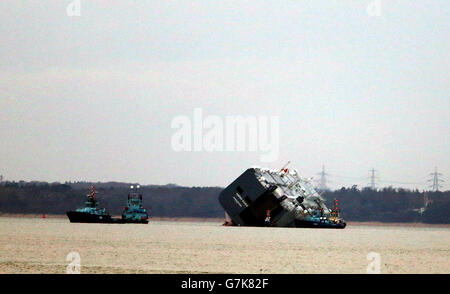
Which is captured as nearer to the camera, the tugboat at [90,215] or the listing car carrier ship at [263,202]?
the listing car carrier ship at [263,202]

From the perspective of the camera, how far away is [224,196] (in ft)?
284

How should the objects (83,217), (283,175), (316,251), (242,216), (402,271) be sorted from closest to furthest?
(402,271) → (316,251) → (242,216) → (283,175) → (83,217)

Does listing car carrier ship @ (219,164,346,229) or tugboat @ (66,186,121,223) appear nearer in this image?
listing car carrier ship @ (219,164,346,229)

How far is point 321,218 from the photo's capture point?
3775 inches

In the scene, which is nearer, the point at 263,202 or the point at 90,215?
the point at 263,202
